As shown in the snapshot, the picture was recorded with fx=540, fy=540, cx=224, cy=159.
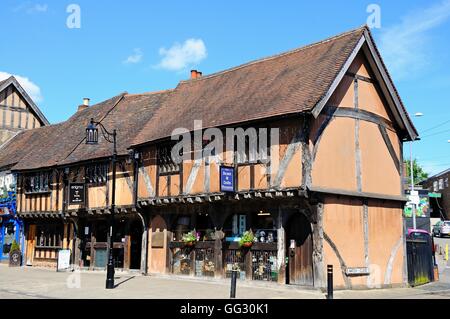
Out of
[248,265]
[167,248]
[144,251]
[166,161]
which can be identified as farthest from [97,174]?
[248,265]

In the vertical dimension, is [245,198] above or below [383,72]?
below

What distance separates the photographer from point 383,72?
17.8 metres

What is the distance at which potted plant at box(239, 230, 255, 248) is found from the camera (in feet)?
55.9

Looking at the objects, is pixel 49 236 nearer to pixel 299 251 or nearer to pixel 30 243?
pixel 30 243

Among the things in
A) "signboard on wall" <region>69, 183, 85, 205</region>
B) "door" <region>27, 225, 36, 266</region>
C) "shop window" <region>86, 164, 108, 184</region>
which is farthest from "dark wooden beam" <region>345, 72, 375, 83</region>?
"door" <region>27, 225, 36, 266</region>

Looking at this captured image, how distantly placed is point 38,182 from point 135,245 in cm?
744

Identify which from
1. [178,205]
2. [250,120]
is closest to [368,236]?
Answer: [250,120]

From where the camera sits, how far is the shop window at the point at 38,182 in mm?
26344

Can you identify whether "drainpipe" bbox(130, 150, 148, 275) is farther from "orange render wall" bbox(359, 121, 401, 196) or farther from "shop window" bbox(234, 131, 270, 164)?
"orange render wall" bbox(359, 121, 401, 196)

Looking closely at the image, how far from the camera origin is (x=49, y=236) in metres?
26.8

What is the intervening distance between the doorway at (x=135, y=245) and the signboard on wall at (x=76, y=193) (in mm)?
2405
